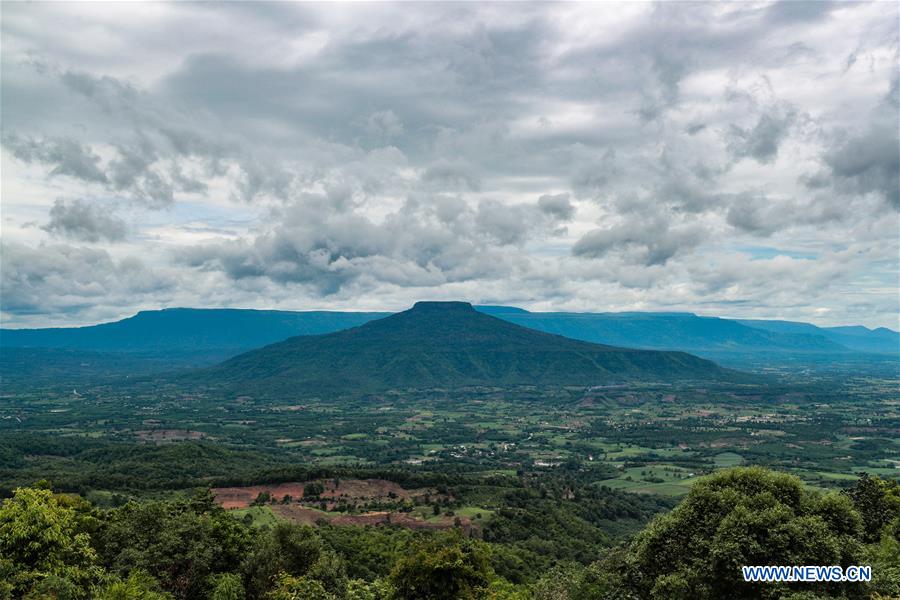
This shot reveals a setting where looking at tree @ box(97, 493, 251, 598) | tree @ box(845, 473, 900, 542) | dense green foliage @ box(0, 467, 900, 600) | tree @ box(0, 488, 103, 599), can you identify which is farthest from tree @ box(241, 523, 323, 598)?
tree @ box(845, 473, 900, 542)

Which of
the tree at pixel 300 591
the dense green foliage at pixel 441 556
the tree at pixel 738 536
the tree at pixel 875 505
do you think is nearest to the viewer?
the tree at pixel 738 536

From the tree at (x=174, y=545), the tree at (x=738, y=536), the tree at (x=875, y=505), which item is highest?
the tree at (x=738, y=536)

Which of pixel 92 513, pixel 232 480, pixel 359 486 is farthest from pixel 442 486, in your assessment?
pixel 92 513

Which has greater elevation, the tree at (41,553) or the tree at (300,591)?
the tree at (41,553)

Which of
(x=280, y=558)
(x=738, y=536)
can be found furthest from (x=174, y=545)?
(x=738, y=536)

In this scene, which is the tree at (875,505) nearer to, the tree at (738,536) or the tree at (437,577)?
the tree at (738,536)

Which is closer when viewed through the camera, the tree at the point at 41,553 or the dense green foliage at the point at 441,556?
the dense green foliage at the point at 441,556

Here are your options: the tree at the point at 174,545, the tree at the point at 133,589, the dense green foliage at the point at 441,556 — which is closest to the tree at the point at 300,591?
the dense green foliage at the point at 441,556

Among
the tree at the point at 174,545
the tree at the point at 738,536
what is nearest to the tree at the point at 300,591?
the tree at the point at 174,545

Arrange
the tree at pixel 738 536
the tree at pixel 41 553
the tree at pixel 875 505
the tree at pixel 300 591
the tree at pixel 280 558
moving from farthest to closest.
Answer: the tree at pixel 875 505 < the tree at pixel 280 558 < the tree at pixel 41 553 < the tree at pixel 300 591 < the tree at pixel 738 536
